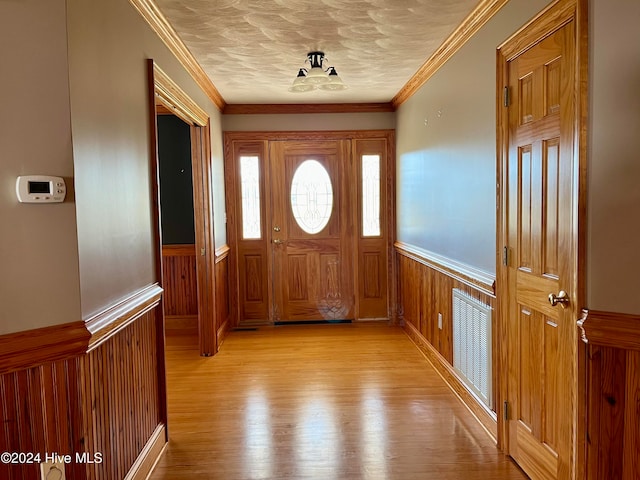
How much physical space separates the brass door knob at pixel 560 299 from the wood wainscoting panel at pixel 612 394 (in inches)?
5.2

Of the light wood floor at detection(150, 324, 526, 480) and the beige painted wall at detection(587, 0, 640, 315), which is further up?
the beige painted wall at detection(587, 0, 640, 315)

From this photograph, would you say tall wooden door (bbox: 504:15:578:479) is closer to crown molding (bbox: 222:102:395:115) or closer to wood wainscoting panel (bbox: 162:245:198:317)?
crown molding (bbox: 222:102:395:115)

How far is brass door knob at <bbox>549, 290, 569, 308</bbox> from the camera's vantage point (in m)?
1.83

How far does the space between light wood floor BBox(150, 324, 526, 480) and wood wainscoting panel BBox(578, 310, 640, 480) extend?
68cm

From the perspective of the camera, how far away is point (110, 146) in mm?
1936

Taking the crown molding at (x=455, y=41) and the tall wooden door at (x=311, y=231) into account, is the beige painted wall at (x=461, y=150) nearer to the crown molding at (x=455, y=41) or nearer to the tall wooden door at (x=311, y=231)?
the crown molding at (x=455, y=41)

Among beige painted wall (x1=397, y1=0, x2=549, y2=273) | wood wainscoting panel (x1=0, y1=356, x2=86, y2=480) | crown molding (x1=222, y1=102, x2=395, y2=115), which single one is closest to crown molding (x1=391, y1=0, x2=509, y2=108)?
beige painted wall (x1=397, y1=0, x2=549, y2=273)

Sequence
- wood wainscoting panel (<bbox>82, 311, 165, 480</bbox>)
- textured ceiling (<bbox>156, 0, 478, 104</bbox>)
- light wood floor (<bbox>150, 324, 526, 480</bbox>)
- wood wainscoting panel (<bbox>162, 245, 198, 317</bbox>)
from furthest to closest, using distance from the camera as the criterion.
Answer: wood wainscoting panel (<bbox>162, 245, 198, 317</bbox>)
textured ceiling (<bbox>156, 0, 478, 104</bbox>)
light wood floor (<bbox>150, 324, 526, 480</bbox>)
wood wainscoting panel (<bbox>82, 311, 165, 480</bbox>)

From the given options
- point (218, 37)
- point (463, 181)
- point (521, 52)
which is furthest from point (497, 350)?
point (218, 37)

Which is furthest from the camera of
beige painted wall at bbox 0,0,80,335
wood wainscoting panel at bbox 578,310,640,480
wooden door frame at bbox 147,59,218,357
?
wooden door frame at bbox 147,59,218,357

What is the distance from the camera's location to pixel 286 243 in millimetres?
5152

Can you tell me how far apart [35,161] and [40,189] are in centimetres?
10

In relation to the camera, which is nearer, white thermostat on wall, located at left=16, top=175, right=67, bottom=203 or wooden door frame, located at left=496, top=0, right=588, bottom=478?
white thermostat on wall, located at left=16, top=175, right=67, bottom=203

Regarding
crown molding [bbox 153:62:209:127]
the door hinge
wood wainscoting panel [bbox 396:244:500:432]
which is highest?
crown molding [bbox 153:62:209:127]
